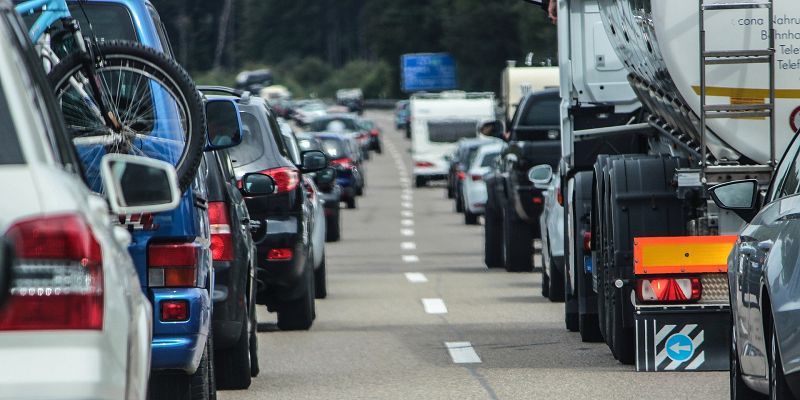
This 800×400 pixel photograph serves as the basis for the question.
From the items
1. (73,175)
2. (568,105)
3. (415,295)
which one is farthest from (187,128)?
(415,295)

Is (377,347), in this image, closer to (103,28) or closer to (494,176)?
(103,28)

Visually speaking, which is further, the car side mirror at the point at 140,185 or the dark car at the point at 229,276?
the dark car at the point at 229,276

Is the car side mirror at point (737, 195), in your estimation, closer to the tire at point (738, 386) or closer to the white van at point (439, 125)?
the tire at point (738, 386)

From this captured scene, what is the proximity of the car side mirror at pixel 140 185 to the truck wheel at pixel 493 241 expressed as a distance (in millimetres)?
17579

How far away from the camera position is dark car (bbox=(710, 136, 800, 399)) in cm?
689

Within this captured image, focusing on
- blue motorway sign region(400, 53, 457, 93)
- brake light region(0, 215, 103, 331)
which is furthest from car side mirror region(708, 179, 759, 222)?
blue motorway sign region(400, 53, 457, 93)

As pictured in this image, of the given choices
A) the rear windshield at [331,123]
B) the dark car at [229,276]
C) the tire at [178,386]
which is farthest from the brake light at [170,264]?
the rear windshield at [331,123]

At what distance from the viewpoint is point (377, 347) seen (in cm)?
1347

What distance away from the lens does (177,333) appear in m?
7.98

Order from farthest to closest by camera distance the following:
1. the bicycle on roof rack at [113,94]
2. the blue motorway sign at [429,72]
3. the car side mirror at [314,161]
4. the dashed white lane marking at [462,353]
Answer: the blue motorway sign at [429,72], the car side mirror at [314,161], the dashed white lane marking at [462,353], the bicycle on roof rack at [113,94]

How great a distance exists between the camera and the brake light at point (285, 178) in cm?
1412

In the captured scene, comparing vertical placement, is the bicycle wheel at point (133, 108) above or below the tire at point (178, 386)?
above

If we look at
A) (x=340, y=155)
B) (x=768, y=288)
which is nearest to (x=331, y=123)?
(x=340, y=155)

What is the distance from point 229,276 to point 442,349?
10.8 feet
